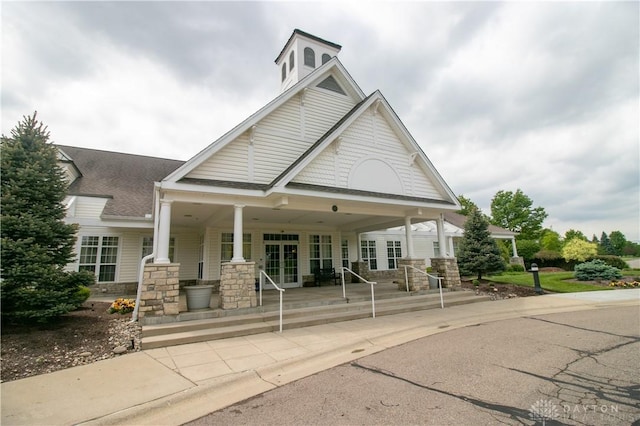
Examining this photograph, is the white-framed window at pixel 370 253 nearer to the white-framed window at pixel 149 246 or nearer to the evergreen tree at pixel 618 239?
the white-framed window at pixel 149 246

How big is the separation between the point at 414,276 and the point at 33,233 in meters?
10.7

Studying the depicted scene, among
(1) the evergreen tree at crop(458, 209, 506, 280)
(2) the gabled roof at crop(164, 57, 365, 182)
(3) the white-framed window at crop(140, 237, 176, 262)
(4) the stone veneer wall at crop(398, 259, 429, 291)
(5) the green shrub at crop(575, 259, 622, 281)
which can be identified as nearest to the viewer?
(2) the gabled roof at crop(164, 57, 365, 182)

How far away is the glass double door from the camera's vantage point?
12.9m

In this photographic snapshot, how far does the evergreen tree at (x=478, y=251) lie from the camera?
1549 cm

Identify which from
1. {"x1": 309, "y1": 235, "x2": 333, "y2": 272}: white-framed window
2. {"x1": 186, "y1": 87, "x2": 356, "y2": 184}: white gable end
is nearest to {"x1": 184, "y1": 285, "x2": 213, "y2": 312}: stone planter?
{"x1": 186, "y1": 87, "x2": 356, "y2": 184}: white gable end

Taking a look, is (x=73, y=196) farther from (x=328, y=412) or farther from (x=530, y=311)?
(x=530, y=311)

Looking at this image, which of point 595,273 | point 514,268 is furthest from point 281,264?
point 514,268

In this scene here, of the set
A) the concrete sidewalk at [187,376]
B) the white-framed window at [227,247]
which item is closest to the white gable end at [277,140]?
the white-framed window at [227,247]

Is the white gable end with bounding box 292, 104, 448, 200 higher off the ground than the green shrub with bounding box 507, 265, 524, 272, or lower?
higher

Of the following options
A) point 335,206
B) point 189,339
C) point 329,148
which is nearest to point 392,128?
point 329,148

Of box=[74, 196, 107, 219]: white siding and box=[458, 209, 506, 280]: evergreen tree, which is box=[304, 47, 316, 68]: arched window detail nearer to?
box=[74, 196, 107, 219]: white siding

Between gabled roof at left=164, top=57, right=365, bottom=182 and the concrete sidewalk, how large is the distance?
4.31 metres

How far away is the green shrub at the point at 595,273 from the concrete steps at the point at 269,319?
9.11 meters

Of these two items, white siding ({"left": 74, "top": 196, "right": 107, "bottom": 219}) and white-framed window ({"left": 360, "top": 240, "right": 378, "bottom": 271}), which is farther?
white-framed window ({"left": 360, "top": 240, "right": 378, "bottom": 271})
